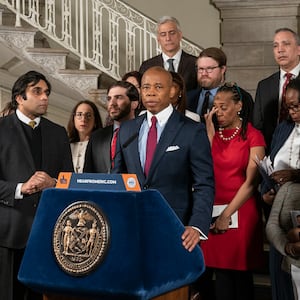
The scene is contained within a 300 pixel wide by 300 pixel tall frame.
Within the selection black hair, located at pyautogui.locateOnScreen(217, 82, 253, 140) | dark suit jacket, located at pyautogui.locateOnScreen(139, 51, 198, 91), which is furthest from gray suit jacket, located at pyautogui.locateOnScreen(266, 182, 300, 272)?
dark suit jacket, located at pyautogui.locateOnScreen(139, 51, 198, 91)

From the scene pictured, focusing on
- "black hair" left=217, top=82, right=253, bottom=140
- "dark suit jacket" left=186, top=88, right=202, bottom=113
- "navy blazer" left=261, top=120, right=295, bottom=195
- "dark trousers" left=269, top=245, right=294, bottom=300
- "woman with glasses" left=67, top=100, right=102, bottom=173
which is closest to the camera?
"dark trousers" left=269, top=245, right=294, bottom=300

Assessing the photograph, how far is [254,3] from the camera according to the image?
711cm

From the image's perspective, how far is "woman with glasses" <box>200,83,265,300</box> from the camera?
338cm

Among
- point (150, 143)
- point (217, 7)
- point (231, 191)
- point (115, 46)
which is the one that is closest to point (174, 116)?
point (150, 143)

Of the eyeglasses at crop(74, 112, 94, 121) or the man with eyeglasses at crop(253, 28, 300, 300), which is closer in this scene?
the man with eyeglasses at crop(253, 28, 300, 300)

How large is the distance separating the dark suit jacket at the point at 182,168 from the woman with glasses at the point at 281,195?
36 centimetres

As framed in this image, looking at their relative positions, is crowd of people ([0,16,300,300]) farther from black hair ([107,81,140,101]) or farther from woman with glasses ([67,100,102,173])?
woman with glasses ([67,100,102,173])

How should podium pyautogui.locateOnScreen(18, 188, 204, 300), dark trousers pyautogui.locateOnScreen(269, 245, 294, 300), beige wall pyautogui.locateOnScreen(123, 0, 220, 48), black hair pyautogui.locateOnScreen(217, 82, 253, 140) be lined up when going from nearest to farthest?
podium pyautogui.locateOnScreen(18, 188, 204, 300) < dark trousers pyautogui.locateOnScreen(269, 245, 294, 300) < black hair pyautogui.locateOnScreen(217, 82, 253, 140) < beige wall pyautogui.locateOnScreen(123, 0, 220, 48)

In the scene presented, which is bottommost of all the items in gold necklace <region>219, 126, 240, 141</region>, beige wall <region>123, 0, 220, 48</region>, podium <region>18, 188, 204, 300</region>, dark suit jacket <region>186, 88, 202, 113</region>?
podium <region>18, 188, 204, 300</region>

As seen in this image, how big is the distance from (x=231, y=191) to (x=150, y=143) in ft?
2.73

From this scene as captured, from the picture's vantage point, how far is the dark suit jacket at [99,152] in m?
3.82

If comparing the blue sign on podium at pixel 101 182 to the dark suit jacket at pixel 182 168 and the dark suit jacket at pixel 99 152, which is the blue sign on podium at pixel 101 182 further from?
the dark suit jacket at pixel 99 152

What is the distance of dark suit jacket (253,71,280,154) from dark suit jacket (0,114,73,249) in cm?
122

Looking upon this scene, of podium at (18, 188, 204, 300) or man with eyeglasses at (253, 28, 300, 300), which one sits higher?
man with eyeglasses at (253, 28, 300, 300)
